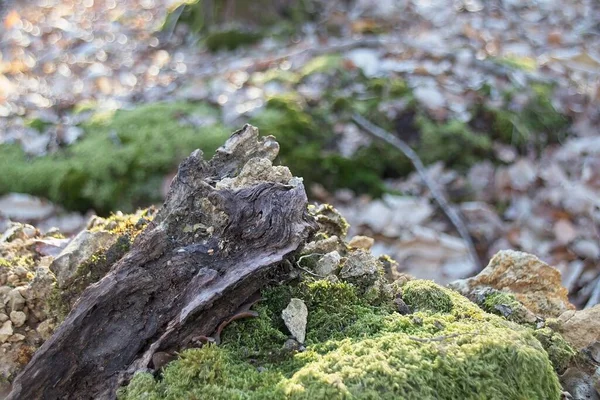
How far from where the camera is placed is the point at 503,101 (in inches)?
187

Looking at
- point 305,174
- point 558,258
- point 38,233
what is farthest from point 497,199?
point 38,233

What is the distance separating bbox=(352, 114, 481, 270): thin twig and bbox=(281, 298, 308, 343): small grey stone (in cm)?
232

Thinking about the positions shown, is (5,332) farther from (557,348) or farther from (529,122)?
(529,122)

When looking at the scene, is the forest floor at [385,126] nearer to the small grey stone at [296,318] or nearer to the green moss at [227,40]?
the green moss at [227,40]

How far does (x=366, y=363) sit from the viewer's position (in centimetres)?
134

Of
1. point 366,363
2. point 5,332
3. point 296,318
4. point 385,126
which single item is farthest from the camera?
point 385,126

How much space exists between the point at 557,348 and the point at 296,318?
718 mm

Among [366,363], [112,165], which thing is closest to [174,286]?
[366,363]

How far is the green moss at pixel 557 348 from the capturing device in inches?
61.9

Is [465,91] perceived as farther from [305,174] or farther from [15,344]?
[15,344]

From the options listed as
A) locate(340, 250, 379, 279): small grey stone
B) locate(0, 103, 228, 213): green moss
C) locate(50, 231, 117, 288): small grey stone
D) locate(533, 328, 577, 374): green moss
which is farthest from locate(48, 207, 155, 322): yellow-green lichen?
locate(0, 103, 228, 213): green moss

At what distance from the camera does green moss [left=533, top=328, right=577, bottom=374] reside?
61.9 inches

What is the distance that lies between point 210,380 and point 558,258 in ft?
9.55

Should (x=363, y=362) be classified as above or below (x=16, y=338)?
above
